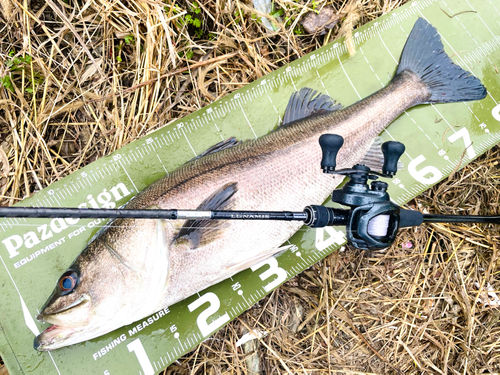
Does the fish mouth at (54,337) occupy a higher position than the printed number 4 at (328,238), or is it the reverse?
the fish mouth at (54,337)

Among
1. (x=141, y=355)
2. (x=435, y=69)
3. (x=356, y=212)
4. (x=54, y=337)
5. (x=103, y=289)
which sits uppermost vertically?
(x=435, y=69)

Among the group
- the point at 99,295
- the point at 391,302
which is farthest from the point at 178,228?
the point at 391,302

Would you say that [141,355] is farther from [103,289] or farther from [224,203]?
[224,203]

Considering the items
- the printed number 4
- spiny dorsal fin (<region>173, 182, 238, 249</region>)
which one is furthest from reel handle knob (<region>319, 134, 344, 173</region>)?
the printed number 4

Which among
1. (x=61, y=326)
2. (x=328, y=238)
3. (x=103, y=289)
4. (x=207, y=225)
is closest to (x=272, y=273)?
(x=328, y=238)

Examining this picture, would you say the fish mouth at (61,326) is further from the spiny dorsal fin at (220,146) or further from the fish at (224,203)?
the spiny dorsal fin at (220,146)

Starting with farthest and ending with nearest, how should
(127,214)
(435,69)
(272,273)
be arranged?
1. (435,69)
2. (272,273)
3. (127,214)

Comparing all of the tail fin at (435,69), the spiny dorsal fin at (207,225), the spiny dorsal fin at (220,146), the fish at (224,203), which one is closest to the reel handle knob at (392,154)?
the fish at (224,203)

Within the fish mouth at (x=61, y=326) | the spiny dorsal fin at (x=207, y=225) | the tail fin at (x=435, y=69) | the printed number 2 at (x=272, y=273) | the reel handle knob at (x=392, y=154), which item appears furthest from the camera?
the tail fin at (x=435, y=69)
